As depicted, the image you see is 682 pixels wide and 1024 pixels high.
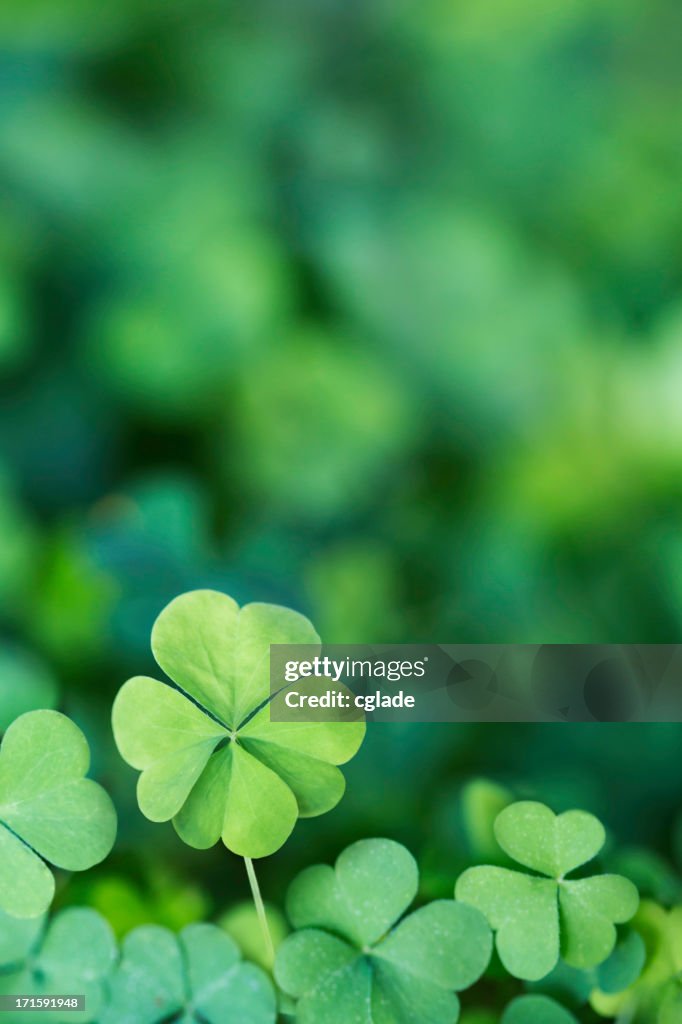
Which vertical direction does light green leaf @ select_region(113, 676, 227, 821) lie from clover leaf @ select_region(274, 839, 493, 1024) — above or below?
above

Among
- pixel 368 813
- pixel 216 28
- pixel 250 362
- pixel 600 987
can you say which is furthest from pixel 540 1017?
pixel 216 28

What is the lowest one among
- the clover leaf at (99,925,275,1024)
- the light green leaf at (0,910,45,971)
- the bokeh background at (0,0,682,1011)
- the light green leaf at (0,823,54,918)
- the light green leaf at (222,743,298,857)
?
the clover leaf at (99,925,275,1024)

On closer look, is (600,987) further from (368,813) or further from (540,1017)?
(368,813)

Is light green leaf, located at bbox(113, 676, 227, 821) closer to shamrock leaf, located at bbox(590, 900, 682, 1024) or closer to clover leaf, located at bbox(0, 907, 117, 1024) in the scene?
clover leaf, located at bbox(0, 907, 117, 1024)

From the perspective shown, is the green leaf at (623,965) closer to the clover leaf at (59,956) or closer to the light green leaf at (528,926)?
the light green leaf at (528,926)

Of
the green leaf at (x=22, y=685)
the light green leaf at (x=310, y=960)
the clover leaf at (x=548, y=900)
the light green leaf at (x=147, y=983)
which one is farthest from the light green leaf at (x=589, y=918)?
the green leaf at (x=22, y=685)

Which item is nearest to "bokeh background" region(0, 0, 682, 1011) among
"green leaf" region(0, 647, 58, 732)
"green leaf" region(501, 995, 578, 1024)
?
"green leaf" region(0, 647, 58, 732)
